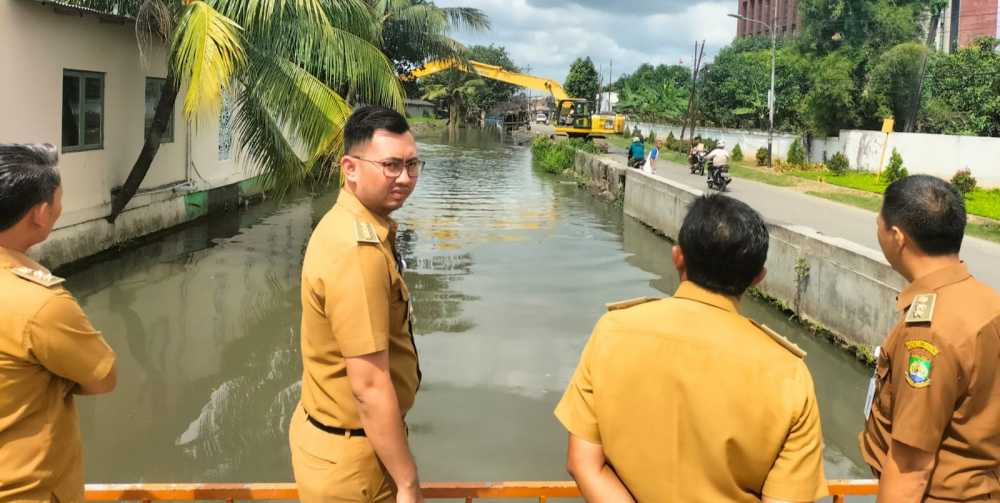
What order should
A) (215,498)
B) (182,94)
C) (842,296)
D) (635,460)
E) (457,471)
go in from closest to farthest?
1. (635,460)
2. (215,498)
3. (457,471)
4. (842,296)
5. (182,94)

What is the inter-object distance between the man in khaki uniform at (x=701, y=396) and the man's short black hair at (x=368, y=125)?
895 millimetres

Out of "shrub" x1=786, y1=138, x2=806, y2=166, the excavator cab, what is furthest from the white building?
the excavator cab

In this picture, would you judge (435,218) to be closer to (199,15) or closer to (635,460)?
(199,15)

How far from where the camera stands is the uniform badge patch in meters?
2.06

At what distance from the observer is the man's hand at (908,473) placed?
211 centimetres

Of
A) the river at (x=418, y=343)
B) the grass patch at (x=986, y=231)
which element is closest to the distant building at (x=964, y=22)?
the grass patch at (x=986, y=231)

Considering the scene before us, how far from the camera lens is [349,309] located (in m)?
2.07

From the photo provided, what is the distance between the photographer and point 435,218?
60.0 feet

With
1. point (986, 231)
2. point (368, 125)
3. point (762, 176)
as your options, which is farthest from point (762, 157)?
point (368, 125)

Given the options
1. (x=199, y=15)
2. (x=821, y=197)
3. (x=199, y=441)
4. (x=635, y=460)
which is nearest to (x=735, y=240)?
(x=635, y=460)

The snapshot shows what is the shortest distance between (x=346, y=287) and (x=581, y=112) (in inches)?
1518

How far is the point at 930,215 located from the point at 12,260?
7.99 ft

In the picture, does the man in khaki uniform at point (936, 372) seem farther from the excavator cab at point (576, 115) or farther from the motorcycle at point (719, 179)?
the excavator cab at point (576, 115)

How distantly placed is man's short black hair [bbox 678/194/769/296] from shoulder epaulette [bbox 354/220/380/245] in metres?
0.79
